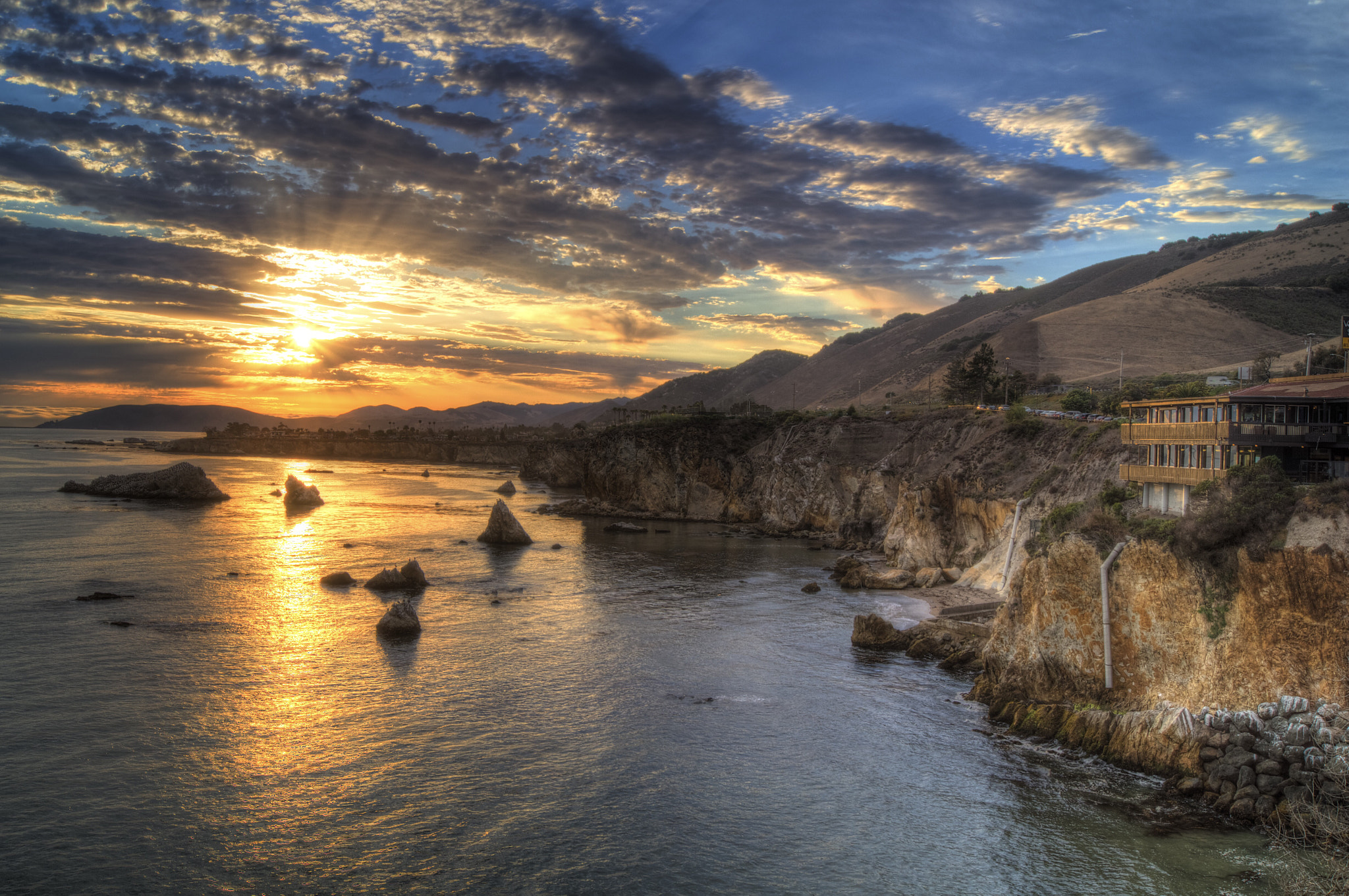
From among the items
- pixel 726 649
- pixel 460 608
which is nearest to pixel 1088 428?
pixel 726 649

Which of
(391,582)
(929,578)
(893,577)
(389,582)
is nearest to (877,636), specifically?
(893,577)

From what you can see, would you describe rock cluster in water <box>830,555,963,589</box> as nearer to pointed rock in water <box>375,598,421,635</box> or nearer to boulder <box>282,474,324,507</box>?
pointed rock in water <box>375,598,421,635</box>

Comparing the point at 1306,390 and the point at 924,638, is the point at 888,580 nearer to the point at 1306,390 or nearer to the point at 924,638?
the point at 924,638

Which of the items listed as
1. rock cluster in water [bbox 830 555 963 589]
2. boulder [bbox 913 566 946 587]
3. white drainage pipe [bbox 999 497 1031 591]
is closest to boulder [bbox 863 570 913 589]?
rock cluster in water [bbox 830 555 963 589]

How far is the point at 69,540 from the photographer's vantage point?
6238 centimetres

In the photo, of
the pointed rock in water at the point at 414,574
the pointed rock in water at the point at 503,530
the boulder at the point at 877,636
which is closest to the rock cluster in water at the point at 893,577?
the boulder at the point at 877,636

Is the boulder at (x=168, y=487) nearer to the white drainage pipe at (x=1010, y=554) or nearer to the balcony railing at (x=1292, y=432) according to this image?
the white drainage pipe at (x=1010, y=554)

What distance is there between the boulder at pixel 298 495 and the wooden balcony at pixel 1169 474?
9088 cm

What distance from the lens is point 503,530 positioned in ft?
225

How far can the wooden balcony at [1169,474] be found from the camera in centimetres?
2970

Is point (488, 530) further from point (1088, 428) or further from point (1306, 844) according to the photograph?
point (1306, 844)

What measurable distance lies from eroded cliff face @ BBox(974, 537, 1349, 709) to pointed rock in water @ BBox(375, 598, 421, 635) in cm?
2769

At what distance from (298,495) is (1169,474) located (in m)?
93.4

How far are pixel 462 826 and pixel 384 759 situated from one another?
525 centimetres
